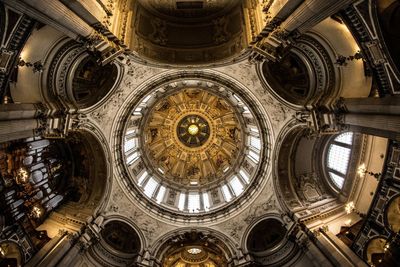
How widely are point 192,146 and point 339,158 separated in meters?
19.6

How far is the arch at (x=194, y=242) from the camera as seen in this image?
22.0m

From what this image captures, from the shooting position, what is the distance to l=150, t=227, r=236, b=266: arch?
22000 millimetres

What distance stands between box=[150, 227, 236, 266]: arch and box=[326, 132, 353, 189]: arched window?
961 cm

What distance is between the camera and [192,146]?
3625 cm

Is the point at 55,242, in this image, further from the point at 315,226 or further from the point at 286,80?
the point at 286,80

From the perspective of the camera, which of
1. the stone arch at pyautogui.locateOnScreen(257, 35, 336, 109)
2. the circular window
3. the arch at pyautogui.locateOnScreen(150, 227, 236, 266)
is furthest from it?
the circular window

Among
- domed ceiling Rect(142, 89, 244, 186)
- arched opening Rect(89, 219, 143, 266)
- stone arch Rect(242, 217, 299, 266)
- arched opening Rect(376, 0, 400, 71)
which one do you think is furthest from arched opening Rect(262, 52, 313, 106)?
arched opening Rect(89, 219, 143, 266)

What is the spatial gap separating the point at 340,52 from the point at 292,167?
397 inches

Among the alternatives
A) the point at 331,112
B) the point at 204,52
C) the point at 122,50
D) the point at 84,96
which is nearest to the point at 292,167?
the point at 331,112

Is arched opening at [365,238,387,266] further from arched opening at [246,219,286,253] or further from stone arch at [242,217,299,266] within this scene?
arched opening at [246,219,286,253]

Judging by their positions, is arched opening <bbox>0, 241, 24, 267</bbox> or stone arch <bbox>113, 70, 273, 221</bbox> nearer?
arched opening <bbox>0, 241, 24, 267</bbox>

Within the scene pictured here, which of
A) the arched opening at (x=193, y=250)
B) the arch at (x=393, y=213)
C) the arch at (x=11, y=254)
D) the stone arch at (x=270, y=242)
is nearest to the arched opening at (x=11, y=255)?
the arch at (x=11, y=254)

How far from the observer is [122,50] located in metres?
16.5

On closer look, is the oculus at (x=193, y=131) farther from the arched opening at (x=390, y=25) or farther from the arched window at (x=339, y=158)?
the arched opening at (x=390, y=25)
